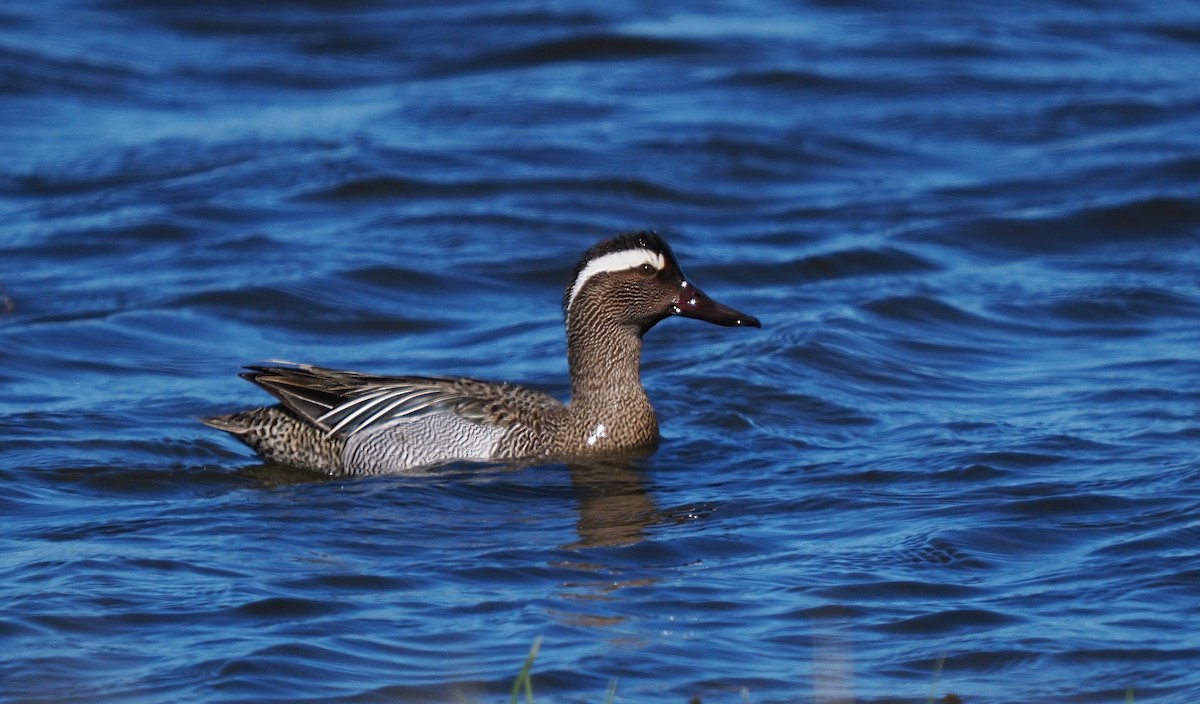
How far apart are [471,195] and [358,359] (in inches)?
155

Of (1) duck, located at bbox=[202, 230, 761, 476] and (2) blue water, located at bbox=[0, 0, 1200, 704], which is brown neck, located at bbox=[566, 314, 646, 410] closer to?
(1) duck, located at bbox=[202, 230, 761, 476]

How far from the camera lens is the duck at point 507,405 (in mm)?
9398

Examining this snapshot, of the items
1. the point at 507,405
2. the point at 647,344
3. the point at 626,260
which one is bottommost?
the point at 647,344

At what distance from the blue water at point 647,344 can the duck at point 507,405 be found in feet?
0.59

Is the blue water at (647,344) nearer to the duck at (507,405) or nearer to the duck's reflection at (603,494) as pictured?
the duck's reflection at (603,494)

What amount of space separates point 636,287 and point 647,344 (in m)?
2.29

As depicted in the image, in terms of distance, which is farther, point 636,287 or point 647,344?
point 647,344

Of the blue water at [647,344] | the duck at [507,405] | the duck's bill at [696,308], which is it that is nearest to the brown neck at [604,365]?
the duck at [507,405]

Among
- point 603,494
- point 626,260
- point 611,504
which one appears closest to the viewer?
point 611,504

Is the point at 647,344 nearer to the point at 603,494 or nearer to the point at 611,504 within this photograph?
the point at 603,494

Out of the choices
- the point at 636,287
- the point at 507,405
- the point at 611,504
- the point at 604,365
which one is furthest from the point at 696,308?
the point at 611,504

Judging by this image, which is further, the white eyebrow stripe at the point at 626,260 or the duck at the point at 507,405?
the white eyebrow stripe at the point at 626,260

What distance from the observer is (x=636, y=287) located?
384 inches

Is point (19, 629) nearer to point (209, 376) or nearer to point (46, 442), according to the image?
point (46, 442)
